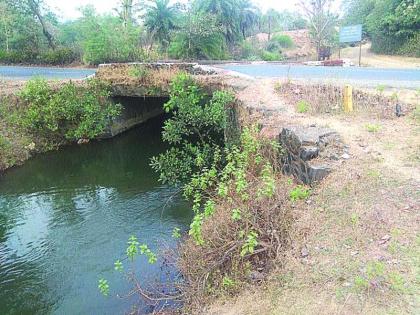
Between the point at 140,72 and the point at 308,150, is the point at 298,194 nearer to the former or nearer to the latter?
the point at 308,150

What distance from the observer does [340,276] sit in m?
4.82

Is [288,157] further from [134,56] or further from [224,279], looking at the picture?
[134,56]

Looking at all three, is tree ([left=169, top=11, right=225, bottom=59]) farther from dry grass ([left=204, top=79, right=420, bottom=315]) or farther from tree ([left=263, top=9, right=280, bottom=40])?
dry grass ([left=204, top=79, right=420, bottom=315])

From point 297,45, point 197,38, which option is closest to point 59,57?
point 197,38

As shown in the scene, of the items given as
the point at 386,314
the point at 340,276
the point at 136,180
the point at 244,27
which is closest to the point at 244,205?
the point at 340,276

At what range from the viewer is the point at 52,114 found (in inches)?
653

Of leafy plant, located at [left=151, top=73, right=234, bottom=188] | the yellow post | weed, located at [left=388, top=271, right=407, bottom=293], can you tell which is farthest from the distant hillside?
weed, located at [left=388, top=271, right=407, bottom=293]

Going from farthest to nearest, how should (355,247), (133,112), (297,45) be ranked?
(297,45)
(133,112)
(355,247)

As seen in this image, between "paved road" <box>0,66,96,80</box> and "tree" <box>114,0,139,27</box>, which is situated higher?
"tree" <box>114,0,139,27</box>

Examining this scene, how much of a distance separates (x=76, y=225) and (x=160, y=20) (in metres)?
23.4

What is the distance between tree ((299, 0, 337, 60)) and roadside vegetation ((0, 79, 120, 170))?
2297 centimetres

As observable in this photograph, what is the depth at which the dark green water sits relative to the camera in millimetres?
7555

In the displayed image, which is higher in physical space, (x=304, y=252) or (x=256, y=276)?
(x=304, y=252)

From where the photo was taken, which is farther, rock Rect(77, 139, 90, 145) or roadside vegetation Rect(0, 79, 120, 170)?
rock Rect(77, 139, 90, 145)
